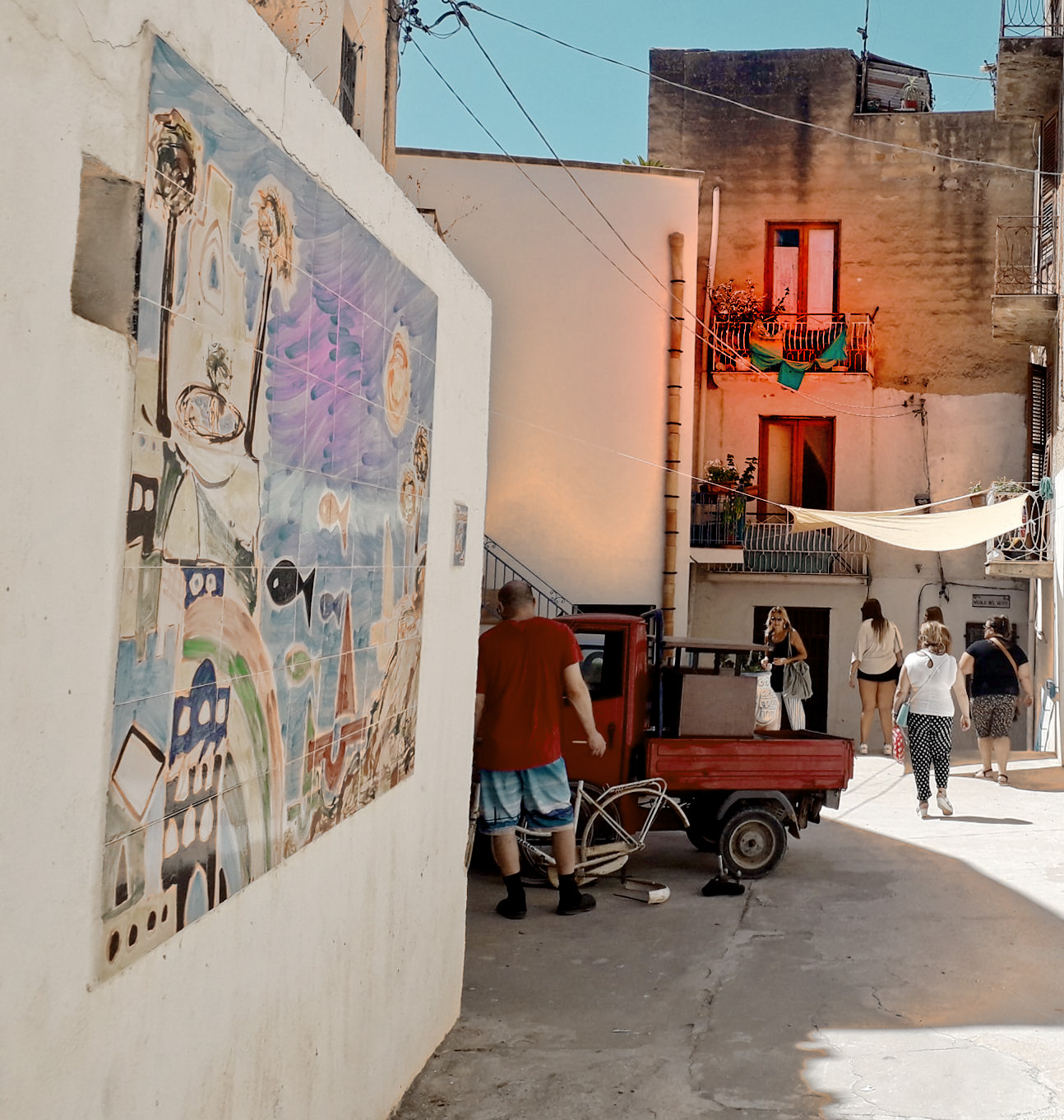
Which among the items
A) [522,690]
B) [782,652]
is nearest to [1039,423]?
[782,652]

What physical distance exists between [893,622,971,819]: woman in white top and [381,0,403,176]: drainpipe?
6.13 meters

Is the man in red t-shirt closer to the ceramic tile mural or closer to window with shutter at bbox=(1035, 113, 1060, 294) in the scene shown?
the ceramic tile mural

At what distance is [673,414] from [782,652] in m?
5.46

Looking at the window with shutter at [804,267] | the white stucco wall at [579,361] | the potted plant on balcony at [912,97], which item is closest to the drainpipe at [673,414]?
the white stucco wall at [579,361]

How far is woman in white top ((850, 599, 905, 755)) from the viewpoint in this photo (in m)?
14.0

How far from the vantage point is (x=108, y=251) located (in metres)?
2.20

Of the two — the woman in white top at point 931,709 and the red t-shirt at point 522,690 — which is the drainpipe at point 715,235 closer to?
the woman in white top at point 931,709

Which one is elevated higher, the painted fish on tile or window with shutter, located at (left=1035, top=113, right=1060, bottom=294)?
window with shutter, located at (left=1035, top=113, right=1060, bottom=294)

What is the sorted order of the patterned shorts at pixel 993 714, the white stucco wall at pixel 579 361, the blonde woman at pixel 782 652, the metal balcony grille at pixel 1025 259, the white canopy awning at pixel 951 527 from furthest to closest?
the white stucco wall at pixel 579 361
the metal balcony grille at pixel 1025 259
the white canopy awning at pixel 951 527
the blonde woman at pixel 782 652
the patterned shorts at pixel 993 714

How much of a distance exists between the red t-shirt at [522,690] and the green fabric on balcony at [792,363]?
14.2m

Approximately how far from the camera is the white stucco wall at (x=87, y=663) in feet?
6.31

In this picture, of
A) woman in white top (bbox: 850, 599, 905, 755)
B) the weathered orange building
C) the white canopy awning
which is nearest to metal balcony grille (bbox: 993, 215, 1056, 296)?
the weathered orange building

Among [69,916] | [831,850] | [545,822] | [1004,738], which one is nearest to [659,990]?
[545,822]

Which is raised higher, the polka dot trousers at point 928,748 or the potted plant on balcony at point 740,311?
the potted plant on balcony at point 740,311
